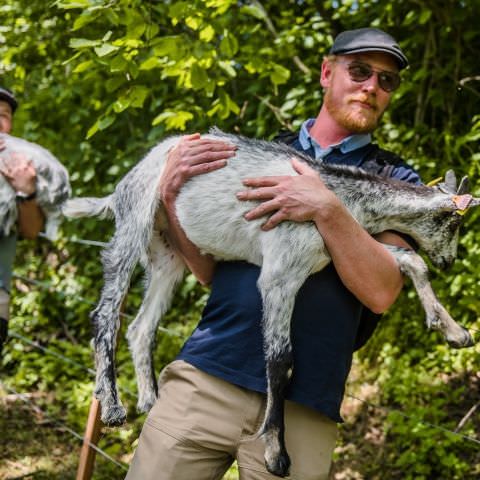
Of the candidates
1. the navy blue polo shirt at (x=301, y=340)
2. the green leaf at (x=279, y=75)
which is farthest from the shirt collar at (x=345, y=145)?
the green leaf at (x=279, y=75)

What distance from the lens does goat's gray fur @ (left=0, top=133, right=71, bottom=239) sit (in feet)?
9.77

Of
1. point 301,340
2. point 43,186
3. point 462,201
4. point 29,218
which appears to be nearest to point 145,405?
point 301,340

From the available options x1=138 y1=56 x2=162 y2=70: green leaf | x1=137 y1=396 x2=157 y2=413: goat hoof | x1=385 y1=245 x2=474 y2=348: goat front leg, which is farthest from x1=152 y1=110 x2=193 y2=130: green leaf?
x1=385 y1=245 x2=474 y2=348: goat front leg

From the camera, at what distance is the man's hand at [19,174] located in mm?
3000

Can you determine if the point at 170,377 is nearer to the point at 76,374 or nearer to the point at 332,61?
the point at 332,61

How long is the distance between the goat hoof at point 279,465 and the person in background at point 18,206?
1.47 meters

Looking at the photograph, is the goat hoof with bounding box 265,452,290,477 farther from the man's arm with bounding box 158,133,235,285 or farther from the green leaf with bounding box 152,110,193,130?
the green leaf with bounding box 152,110,193,130

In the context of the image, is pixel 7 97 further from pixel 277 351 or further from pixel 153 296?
pixel 277 351

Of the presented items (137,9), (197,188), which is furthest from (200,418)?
(137,9)

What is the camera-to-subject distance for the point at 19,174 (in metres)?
3.01

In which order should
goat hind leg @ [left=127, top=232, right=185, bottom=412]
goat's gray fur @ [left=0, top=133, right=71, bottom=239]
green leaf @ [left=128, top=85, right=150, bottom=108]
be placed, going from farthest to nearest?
green leaf @ [left=128, top=85, right=150, bottom=108] → goat's gray fur @ [left=0, top=133, right=71, bottom=239] → goat hind leg @ [left=127, top=232, right=185, bottom=412]

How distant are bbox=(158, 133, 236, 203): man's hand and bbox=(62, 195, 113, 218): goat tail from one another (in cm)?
44

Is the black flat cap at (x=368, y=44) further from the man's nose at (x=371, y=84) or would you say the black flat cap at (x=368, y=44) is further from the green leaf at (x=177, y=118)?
the green leaf at (x=177, y=118)

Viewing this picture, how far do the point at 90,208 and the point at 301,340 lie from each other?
120 cm
